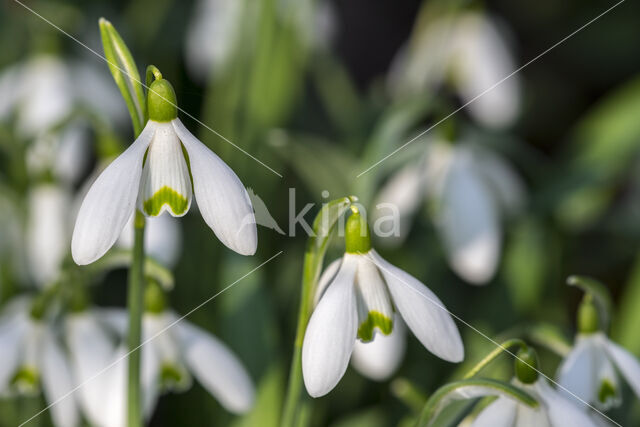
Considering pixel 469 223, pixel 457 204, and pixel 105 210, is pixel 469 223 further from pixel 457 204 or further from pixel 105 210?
pixel 105 210

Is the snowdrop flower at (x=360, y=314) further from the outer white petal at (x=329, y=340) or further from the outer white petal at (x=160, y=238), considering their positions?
the outer white petal at (x=160, y=238)

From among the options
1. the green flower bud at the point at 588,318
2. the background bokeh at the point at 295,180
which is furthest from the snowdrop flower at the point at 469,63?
the green flower bud at the point at 588,318

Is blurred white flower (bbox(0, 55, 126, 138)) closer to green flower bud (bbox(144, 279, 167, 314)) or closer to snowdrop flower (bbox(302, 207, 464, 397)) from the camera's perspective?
green flower bud (bbox(144, 279, 167, 314))

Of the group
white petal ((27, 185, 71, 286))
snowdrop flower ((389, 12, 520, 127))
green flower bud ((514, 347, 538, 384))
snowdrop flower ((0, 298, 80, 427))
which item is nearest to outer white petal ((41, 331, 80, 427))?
snowdrop flower ((0, 298, 80, 427))

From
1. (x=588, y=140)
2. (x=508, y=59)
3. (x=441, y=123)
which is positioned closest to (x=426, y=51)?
(x=508, y=59)

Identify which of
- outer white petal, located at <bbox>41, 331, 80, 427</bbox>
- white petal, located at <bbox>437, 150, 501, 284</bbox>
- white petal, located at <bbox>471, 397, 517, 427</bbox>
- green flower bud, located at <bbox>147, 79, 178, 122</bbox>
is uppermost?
white petal, located at <bbox>437, 150, 501, 284</bbox>

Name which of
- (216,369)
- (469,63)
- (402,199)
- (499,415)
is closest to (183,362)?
(216,369)
